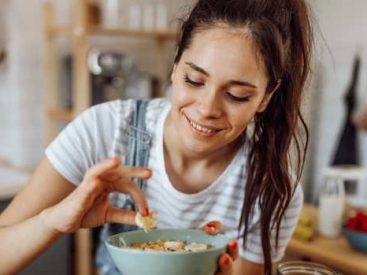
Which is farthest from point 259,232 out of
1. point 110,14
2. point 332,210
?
point 110,14

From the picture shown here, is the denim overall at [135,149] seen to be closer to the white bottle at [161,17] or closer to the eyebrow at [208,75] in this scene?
the eyebrow at [208,75]

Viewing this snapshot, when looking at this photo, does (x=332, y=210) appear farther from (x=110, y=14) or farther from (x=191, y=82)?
(x=110, y=14)

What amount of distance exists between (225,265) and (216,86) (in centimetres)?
31

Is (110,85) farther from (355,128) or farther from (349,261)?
(349,261)

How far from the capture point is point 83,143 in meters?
1.03

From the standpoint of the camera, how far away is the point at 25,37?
2.29m

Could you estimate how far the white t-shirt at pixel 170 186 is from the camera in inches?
41.3

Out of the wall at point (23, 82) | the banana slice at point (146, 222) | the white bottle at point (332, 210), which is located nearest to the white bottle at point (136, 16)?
the wall at point (23, 82)

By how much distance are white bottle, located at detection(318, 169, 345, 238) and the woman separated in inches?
25.6

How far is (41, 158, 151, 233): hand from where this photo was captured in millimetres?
722

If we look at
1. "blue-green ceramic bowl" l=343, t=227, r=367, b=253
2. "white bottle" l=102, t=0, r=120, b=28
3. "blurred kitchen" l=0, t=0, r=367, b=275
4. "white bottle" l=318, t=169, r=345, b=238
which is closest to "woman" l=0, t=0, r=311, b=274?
"blue-green ceramic bowl" l=343, t=227, r=367, b=253

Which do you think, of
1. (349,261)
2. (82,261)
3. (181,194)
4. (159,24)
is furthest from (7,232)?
(159,24)

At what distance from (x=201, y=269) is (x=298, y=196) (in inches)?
18.2

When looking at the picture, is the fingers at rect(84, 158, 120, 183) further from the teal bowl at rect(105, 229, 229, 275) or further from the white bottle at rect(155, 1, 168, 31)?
the white bottle at rect(155, 1, 168, 31)
